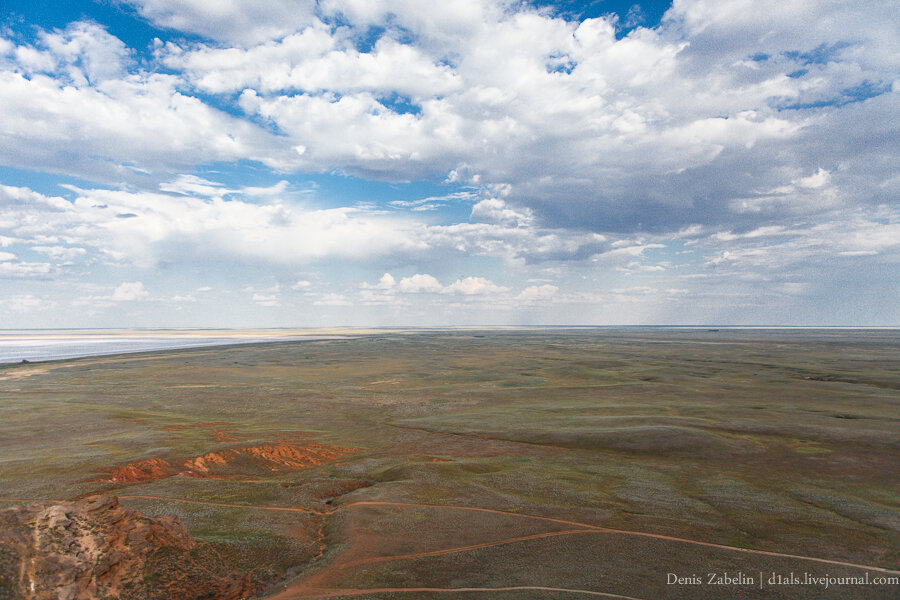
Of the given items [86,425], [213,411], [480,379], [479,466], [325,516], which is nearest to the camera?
[325,516]

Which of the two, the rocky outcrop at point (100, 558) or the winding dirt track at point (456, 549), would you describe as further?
the winding dirt track at point (456, 549)

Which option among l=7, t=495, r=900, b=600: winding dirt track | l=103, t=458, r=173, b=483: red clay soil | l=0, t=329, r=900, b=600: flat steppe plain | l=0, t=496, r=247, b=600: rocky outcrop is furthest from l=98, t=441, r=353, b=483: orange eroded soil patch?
l=0, t=496, r=247, b=600: rocky outcrop

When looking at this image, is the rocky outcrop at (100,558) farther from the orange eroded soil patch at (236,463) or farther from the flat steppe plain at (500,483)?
the orange eroded soil patch at (236,463)

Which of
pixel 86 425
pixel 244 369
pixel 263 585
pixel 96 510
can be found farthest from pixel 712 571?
pixel 244 369

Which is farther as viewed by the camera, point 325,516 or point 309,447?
point 309,447

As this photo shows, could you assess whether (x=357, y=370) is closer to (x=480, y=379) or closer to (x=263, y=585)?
(x=480, y=379)

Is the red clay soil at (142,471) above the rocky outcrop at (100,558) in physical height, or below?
below

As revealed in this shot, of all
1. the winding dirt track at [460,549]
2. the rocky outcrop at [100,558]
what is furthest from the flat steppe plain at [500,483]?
the rocky outcrop at [100,558]
